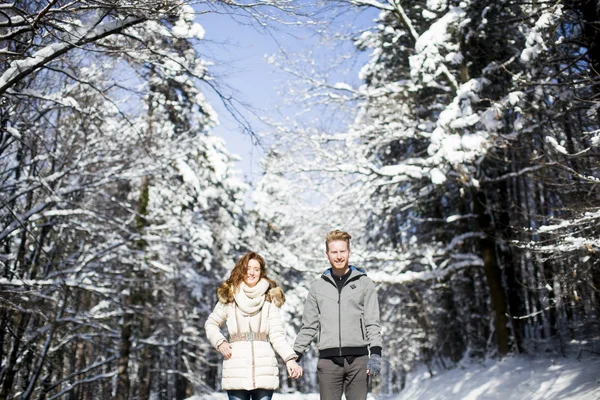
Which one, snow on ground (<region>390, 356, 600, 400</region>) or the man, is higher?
Answer: the man

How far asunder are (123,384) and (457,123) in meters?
9.71

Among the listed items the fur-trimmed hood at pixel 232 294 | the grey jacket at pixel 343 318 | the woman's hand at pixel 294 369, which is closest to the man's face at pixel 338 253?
the grey jacket at pixel 343 318

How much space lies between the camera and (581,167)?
21.3ft

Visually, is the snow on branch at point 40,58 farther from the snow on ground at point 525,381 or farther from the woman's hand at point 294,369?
the snow on ground at point 525,381

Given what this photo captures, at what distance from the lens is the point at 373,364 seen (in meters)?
3.51

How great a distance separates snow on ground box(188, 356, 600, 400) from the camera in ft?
21.0

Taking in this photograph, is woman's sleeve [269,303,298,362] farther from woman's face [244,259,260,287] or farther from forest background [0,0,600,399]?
forest background [0,0,600,399]

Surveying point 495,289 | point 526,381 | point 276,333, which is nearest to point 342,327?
point 276,333

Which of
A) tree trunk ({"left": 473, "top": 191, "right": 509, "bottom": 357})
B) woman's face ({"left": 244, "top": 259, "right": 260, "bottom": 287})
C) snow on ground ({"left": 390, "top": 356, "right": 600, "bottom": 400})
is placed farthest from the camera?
tree trunk ({"left": 473, "top": 191, "right": 509, "bottom": 357})

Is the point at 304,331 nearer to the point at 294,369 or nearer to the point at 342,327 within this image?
the point at 342,327

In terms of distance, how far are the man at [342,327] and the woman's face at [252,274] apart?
495 mm

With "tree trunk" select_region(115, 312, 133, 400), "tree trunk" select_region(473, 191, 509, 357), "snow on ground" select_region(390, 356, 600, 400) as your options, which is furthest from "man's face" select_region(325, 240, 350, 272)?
"tree trunk" select_region(115, 312, 133, 400)

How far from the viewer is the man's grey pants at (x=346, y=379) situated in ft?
12.2

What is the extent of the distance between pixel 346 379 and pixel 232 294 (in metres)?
1.11
